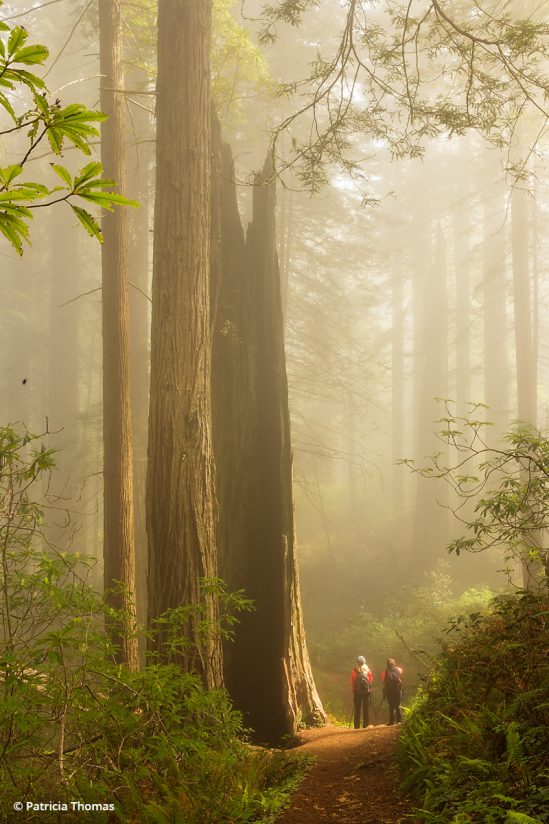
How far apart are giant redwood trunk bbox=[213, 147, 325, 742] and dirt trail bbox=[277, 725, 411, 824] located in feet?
3.60

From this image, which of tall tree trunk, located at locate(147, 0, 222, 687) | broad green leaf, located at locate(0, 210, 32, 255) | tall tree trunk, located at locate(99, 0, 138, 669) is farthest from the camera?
tall tree trunk, located at locate(99, 0, 138, 669)

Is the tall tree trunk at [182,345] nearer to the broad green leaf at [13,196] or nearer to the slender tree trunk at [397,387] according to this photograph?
the broad green leaf at [13,196]

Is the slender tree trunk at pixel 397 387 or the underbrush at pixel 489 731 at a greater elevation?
the slender tree trunk at pixel 397 387

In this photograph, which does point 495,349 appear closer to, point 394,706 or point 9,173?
point 394,706

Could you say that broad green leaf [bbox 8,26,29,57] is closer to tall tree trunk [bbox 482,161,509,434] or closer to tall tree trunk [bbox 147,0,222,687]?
tall tree trunk [bbox 147,0,222,687]

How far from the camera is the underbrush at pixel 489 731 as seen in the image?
348 centimetres

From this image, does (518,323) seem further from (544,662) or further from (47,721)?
(47,721)

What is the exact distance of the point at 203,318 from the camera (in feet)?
23.7

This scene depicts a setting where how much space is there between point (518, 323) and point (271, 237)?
13.9 metres

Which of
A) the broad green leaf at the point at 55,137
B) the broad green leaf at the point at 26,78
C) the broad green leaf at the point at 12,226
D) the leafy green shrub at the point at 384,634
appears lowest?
the leafy green shrub at the point at 384,634

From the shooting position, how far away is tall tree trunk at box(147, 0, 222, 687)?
6441mm

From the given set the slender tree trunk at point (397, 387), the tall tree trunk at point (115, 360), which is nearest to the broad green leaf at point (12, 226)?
the tall tree trunk at point (115, 360)

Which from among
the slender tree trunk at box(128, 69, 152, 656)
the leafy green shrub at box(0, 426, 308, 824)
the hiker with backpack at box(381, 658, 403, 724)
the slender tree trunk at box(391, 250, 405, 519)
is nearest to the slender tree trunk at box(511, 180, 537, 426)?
the slender tree trunk at box(391, 250, 405, 519)

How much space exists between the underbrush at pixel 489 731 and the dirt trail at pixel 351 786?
0.83 feet
